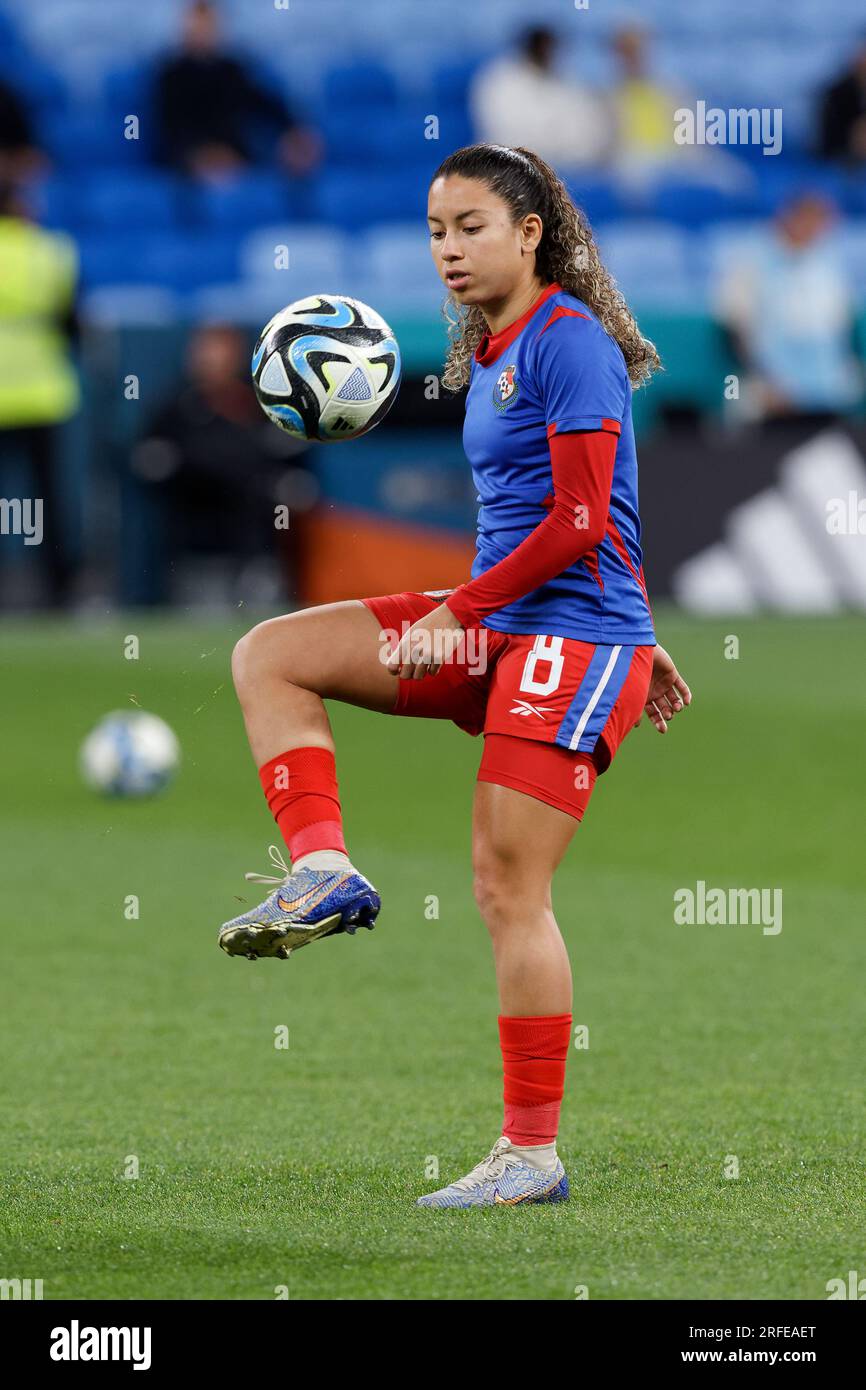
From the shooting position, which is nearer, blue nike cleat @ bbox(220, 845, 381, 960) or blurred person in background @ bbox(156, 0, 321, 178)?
blue nike cleat @ bbox(220, 845, 381, 960)

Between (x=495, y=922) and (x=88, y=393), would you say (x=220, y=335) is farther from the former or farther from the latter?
(x=495, y=922)

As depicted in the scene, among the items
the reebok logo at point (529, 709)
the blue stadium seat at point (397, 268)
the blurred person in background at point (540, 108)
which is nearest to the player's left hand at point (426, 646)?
the reebok logo at point (529, 709)

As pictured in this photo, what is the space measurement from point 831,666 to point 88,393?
553cm

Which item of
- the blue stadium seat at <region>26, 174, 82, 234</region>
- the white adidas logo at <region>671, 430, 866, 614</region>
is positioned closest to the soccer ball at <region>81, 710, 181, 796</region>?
the white adidas logo at <region>671, 430, 866, 614</region>

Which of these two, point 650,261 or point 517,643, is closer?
point 517,643

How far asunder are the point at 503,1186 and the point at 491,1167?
0.20 ft

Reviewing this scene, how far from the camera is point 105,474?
51.6ft

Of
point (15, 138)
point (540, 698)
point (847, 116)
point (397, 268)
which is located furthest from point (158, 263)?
point (540, 698)

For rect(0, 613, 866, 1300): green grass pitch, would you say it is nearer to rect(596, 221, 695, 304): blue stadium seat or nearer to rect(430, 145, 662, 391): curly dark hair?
rect(430, 145, 662, 391): curly dark hair

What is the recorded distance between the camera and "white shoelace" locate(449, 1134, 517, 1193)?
4.53 m

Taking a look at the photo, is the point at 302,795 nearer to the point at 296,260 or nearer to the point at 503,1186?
the point at 503,1186

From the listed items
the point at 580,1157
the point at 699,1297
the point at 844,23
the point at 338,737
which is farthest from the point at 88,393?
the point at 699,1297

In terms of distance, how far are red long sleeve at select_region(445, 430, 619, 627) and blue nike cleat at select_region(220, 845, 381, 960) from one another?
0.62 metres

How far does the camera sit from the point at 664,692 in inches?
197
